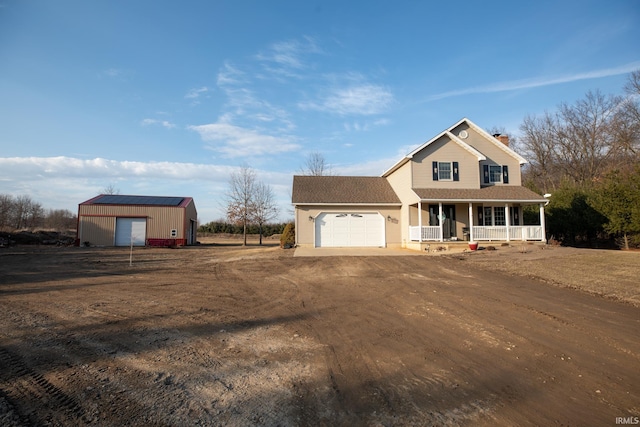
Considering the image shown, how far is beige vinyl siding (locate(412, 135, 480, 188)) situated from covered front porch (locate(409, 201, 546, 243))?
1.26m

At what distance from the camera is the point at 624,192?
65.4ft

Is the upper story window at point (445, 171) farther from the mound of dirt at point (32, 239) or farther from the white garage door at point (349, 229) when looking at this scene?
the mound of dirt at point (32, 239)

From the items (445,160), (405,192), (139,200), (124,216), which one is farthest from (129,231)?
(445,160)

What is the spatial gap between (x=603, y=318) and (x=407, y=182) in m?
15.8

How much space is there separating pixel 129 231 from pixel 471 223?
2668 centimetres

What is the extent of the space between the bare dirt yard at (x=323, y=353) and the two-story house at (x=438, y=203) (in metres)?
10.9

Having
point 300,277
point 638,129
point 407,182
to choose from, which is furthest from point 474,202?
point 638,129

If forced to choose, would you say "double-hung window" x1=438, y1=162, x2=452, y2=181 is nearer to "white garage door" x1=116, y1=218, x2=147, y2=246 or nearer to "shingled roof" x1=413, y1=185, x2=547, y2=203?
"shingled roof" x1=413, y1=185, x2=547, y2=203

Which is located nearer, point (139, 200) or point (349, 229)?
point (349, 229)

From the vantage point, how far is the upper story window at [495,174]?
22.8 meters

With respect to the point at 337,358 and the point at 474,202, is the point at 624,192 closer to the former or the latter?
the point at 474,202

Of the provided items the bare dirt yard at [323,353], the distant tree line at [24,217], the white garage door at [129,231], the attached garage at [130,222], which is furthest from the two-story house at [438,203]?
the distant tree line at [24,217]

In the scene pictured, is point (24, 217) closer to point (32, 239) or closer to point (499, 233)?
point (32, 239)

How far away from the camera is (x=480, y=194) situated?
2070cm
